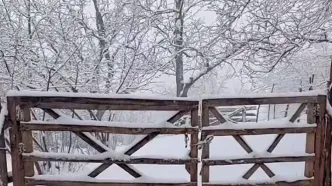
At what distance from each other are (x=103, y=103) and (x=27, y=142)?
0.70 meters

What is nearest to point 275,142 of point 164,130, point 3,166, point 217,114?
point 217,114

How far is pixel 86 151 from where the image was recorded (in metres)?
6.40

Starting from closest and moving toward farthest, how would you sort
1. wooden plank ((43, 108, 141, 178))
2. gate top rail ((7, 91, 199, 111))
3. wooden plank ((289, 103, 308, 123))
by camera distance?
gate top rail ((7, 91, 199, 111))
wooden plank ((43, 108, 141, 178))
wooden plank ((289, 103, 308, 123))

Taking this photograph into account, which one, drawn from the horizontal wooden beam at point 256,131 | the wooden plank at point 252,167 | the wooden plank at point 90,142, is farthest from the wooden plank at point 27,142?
the wooden plank at point 252,167

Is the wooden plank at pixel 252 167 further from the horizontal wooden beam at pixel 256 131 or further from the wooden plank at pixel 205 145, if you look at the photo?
the wooden plank at pixel 205 145

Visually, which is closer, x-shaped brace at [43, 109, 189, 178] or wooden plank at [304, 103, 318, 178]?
x-shaped brace at [43, 109, 189, 178]

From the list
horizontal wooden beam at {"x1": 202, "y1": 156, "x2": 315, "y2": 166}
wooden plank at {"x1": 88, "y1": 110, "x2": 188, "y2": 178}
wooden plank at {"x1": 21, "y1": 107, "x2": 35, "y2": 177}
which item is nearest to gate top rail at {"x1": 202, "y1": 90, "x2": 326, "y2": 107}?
wooden plank at {"x1": 88, "y1": 110, "x2": 188, "y2": 178}

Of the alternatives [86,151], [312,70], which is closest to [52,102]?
[86,151]

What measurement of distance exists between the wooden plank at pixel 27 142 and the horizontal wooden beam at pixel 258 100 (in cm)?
139

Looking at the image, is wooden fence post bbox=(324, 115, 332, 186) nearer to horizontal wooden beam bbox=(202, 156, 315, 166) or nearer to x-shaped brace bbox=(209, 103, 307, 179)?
horizontal wooden beam bbox=(202, 156, 315, 166)

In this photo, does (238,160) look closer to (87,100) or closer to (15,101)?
(87,100)

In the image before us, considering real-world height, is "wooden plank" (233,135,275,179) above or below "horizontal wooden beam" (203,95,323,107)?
below

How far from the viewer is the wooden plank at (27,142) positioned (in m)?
3.13

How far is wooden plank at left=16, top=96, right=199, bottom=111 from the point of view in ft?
10.0
